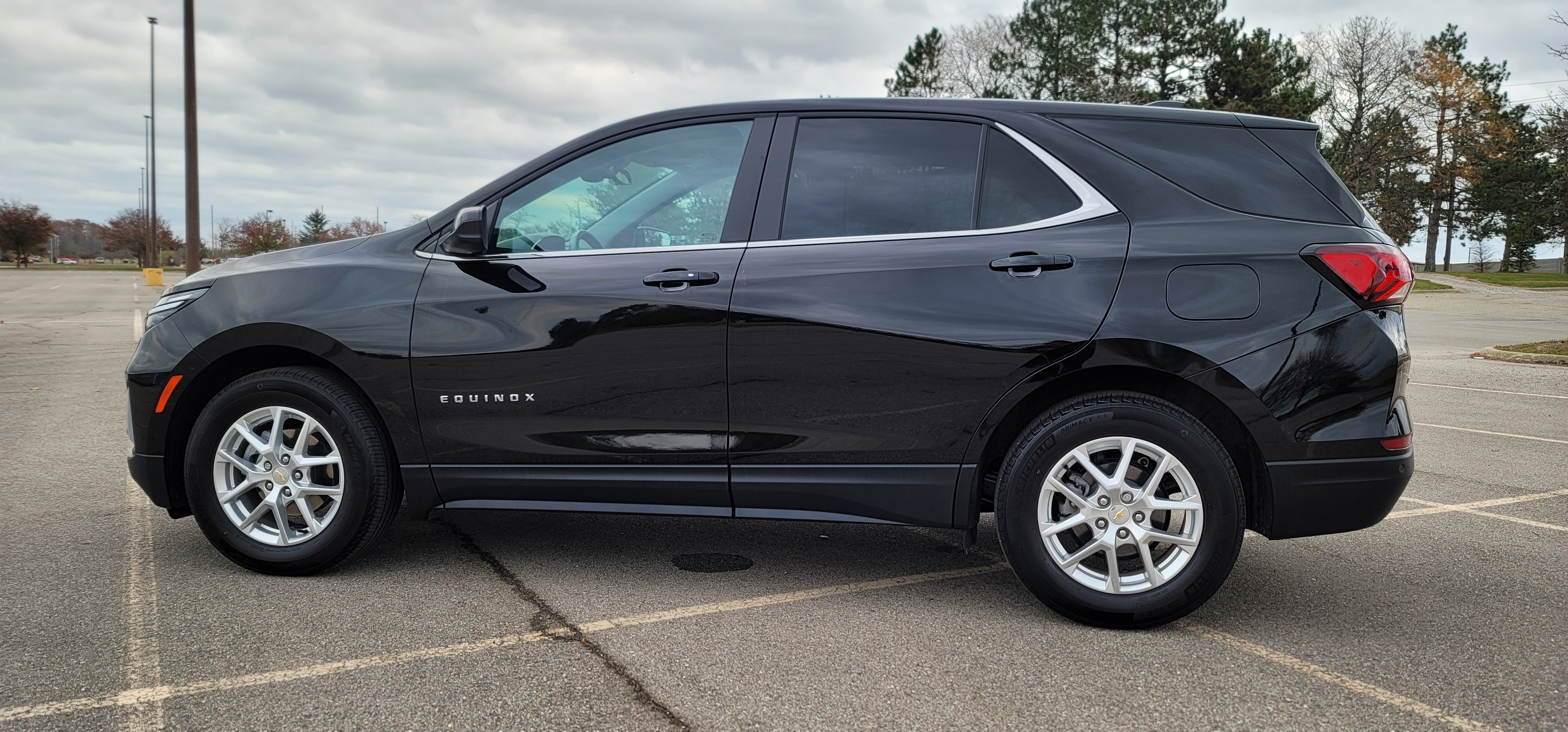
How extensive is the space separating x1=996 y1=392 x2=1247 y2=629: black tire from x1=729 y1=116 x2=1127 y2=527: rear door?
0.19 m

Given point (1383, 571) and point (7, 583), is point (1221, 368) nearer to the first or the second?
point (1383, 571)

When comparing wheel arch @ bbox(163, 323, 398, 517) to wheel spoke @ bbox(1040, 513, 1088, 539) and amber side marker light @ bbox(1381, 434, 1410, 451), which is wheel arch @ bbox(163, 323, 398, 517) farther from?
amber side marker light @ bbox(1381, 434, 1410, 451)

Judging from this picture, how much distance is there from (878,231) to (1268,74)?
42868 mm

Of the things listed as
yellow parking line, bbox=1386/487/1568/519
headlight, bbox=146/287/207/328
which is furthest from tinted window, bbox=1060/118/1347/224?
headlight, bbox=146/287/207/328

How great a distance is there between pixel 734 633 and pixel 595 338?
3.58 feet

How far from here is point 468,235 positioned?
3650 mm

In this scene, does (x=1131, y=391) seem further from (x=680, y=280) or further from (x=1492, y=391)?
(x=1492, y=391)

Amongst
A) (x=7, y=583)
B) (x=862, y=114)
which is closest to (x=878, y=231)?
(x=862, y=114)

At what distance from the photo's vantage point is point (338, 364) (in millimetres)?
3738

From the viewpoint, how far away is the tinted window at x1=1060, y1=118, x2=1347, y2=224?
331cm

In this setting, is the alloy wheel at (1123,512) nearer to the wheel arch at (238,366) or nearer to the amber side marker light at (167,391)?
the wheel arch at (238,366)

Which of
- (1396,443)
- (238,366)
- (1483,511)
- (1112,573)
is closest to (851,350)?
(1112,573)

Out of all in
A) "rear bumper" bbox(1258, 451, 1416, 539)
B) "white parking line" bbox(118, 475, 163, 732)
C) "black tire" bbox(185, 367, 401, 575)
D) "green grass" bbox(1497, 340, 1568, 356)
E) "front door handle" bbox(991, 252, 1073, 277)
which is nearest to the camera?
"white parking line" bbox(118, 475, 163, 732)

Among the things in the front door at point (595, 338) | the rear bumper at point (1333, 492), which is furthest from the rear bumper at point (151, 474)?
the rear bumper at point (1333, 492)
